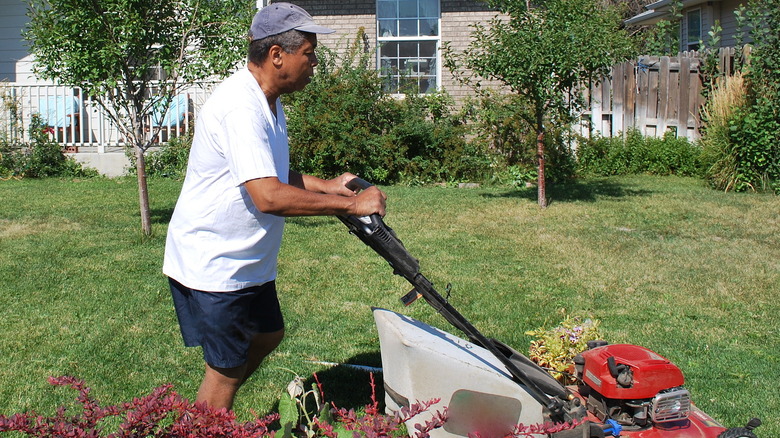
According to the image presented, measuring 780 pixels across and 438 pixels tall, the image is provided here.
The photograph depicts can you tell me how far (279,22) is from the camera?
9.83 feet

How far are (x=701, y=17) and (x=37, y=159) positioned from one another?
15.8 m

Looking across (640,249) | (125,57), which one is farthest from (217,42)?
(640,249)

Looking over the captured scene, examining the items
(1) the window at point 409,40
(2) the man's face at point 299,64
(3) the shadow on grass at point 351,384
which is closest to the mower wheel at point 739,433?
(3) the shadow on grass at point 351,384

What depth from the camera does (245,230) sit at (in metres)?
3.07

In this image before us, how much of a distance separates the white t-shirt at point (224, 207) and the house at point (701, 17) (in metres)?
17.6

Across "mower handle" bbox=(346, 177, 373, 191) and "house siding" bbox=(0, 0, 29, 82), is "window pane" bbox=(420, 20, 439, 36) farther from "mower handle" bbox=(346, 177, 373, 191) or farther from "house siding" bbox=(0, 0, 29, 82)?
"mower handle" bbox=(346, 177, 373, 191)

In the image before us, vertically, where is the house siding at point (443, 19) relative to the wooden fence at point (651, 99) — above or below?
above

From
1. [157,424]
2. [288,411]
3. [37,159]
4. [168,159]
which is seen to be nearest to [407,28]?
[168,159]

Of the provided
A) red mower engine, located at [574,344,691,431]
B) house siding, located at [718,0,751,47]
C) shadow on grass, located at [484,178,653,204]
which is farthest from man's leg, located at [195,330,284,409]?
house siding, located at [718,0,751,47]

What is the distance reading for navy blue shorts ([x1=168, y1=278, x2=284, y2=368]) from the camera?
3.14 m

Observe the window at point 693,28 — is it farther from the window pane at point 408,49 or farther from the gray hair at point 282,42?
the gray hair at point 282,42

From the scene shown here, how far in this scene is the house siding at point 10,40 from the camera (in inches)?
624

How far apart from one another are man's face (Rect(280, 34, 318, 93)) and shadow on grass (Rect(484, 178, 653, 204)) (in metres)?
7.72

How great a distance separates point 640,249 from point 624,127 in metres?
7.22
